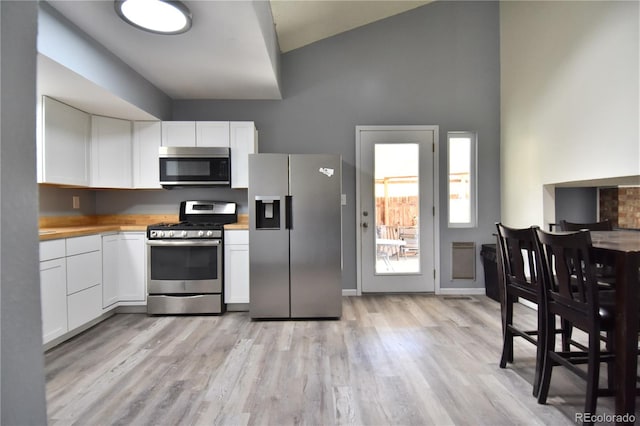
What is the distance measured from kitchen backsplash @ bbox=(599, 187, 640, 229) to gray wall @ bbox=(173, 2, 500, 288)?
989 mm

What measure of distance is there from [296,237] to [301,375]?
1.32 m

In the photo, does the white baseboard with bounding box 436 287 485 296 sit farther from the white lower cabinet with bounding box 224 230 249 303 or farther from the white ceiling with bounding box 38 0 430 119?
the white ceiling with bounding box 38 0 430 119

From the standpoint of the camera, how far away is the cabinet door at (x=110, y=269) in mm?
3008

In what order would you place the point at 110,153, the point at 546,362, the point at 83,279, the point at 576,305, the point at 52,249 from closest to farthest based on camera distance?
the point at 576,305 → the point at 546,362 → the point at 52,249 → the point at 83,279 → the point at 110,153

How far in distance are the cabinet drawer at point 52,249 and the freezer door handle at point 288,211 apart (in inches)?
70.9

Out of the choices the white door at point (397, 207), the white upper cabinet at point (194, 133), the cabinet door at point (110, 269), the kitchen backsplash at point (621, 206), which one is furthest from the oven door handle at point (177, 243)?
the kitchen backsplash at point (621, 206)

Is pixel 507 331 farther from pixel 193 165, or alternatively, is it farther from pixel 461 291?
pixel 193 165

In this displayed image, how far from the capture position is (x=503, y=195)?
3.82 meters

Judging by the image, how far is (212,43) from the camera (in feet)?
8.08

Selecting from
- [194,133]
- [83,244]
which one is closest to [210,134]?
[194,133]

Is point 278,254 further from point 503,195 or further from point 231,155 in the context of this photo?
point 503,195

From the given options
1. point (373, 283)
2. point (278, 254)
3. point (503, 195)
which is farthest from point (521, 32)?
point (278, 254)

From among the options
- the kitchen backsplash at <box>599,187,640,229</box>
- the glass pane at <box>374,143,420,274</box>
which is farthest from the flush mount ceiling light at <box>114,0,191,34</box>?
the kitchen backsplash at <box>599,187,640,229</box>

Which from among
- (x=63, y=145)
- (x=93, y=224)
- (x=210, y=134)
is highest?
(x=210, y=134)
